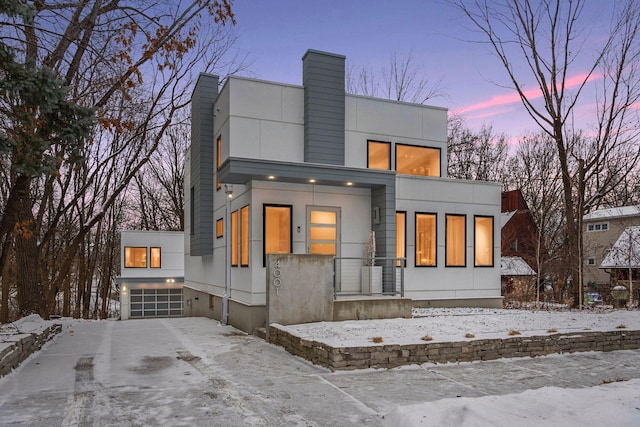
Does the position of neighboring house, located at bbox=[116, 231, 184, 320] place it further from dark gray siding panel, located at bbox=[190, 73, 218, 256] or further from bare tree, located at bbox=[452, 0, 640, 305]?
bare tree, located at bbox=[452, 0, 640, 305]

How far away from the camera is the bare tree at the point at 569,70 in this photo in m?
18.0

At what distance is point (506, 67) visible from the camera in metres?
19.3

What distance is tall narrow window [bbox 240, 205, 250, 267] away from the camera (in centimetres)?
1210

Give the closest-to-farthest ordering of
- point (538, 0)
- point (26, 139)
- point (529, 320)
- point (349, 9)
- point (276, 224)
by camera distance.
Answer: point (26, 139)
point (529, 320)
point (276, 224)
point (349, 9)
point (538, 0)

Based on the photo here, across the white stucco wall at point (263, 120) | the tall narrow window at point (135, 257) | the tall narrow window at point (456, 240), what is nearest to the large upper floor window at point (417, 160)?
the tall narrow window at point (456, 240)

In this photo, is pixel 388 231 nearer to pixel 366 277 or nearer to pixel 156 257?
pixel 366 277

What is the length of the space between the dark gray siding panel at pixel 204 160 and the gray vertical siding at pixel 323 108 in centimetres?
384

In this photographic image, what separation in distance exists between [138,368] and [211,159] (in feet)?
30.5

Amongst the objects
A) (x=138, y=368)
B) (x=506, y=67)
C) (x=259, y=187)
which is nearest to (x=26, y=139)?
(x=138, y=368)

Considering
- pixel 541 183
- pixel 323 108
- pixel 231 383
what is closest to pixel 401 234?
pixel 323 108

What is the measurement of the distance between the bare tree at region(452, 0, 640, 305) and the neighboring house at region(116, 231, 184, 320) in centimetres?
2062

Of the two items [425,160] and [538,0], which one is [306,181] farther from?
[538,0]

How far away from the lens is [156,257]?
27.8 metres

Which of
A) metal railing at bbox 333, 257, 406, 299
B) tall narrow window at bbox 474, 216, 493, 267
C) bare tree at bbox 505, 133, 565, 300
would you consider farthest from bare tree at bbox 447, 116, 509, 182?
metal railing at bbox 333, 257, 406, 299
